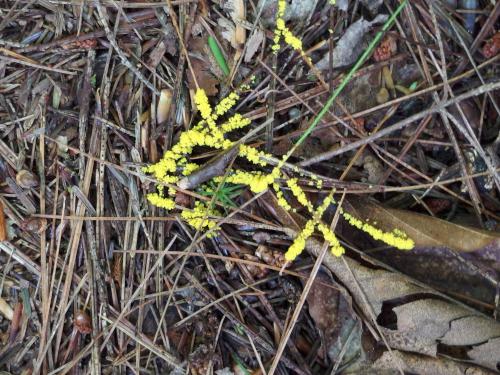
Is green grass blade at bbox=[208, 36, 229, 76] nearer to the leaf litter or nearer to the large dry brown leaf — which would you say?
the leaf litter

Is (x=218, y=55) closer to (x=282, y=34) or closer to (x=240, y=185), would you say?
(x=282, y=34)

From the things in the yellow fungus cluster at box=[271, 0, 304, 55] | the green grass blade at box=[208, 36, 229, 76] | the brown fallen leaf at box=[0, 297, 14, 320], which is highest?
the yellow fungus cluster at box=[271, 0, 304, 55]

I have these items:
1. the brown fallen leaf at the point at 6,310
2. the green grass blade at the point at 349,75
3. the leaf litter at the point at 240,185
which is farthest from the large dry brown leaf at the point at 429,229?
the brown fallen leaf at the point at 6,310

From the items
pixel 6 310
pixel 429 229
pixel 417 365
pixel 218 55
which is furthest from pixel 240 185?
pixel 6 310

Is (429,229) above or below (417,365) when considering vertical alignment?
above

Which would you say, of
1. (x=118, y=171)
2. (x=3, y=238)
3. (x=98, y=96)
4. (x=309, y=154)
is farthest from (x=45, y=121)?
(x=309, y=154)

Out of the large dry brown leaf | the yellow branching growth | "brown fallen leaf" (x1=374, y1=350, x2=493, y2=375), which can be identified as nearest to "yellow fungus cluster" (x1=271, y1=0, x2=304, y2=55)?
the yellow branching growth
